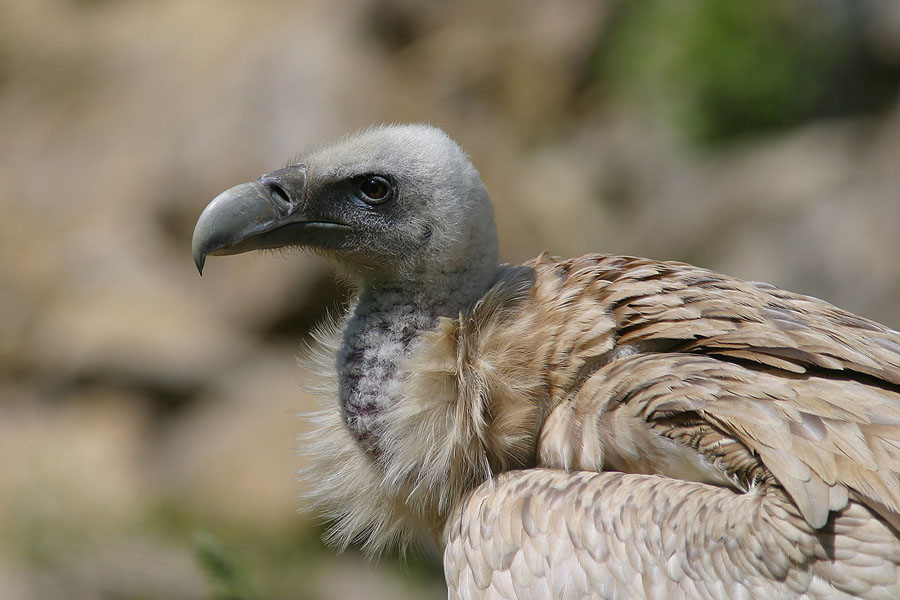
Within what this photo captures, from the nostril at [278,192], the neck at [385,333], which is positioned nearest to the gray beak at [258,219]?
the nostril at [278,192]

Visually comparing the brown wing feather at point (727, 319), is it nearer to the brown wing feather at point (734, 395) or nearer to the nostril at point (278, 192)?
the brown wing feather at point (734, 395)

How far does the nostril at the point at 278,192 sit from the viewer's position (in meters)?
3.42

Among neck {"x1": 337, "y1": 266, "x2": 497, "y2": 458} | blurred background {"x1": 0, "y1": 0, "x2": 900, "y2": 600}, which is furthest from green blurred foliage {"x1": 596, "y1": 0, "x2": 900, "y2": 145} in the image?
neck {"x1": 337, "y1": 266, "x2": 497, "y2": 458}

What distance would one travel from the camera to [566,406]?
3189 mm

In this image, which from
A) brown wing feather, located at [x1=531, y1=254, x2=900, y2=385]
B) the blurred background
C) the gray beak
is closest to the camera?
brown wing feather, located at [x1=531, y1=254, x2=900, y2=385]

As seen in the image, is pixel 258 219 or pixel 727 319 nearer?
pixel 727 319

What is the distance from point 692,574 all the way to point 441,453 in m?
0.91

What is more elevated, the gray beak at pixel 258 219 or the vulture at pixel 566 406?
the gray beak at pixel 258 219

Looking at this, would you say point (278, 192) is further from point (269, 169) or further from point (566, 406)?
point (269, 169)

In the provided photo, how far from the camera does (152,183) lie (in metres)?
10.4

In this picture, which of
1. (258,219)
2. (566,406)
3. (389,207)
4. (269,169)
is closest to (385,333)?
(389,207)

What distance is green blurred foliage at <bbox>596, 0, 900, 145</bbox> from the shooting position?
40.7 feet

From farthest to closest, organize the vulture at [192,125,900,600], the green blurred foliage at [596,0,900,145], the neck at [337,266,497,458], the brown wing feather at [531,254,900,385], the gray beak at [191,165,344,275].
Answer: the green blurred foliage at [596,0,900,145]
the neck at [337,266,497,458]
the gray beak at [191,165,344,275]
the brown wing feather at [531,254,900,385]
the vulture at [192,125,900,600]

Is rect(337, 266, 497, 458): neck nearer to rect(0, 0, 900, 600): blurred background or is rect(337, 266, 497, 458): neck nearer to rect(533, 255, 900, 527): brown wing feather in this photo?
→ rect(533, 255, 900, 527): brown wing feather
